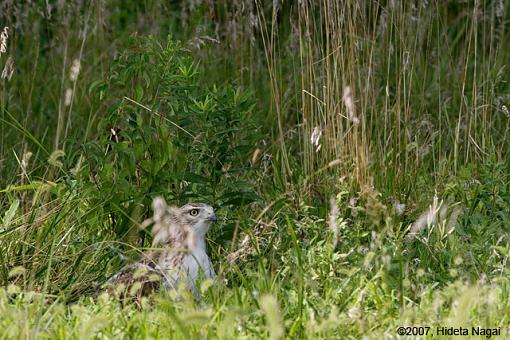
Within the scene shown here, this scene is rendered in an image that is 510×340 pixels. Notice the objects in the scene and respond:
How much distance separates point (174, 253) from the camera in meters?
5.11

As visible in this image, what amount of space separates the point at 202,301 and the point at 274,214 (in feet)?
3.46

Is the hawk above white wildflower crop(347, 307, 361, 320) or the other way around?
the other way around

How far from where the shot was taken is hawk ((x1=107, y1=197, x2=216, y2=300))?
16.0 feet

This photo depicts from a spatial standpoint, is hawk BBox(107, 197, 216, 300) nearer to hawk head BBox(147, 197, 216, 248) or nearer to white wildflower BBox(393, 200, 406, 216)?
hawk head BBox(147, 197, 216, 248)

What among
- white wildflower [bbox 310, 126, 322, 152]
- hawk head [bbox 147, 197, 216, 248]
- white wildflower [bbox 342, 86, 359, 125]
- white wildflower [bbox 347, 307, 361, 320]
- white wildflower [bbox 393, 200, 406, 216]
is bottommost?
white wildflower [bbox 393, 200, 406, 216]

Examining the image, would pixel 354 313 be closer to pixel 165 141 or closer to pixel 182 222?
pixel 182 222

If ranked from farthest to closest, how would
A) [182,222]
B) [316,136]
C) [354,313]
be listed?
[316,136]
[182,222]
[354,313]

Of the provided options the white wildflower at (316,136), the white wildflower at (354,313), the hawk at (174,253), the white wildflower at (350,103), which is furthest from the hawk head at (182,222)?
the white wildflower at (354,313)

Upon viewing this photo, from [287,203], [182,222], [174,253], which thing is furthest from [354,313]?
[287,203]

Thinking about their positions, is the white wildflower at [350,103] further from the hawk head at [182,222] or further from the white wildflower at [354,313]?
the white wildflower at [354,313]

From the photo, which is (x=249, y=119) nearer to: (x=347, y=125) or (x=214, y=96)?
(x=214, y=96)

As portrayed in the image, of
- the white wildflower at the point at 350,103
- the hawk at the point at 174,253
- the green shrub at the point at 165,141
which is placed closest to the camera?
the hawk at the point at 174,253

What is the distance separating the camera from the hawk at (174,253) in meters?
4.89

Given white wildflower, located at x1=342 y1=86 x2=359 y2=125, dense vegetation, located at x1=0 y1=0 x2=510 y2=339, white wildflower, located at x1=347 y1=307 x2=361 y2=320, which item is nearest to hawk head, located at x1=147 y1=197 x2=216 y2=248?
dense vegetation, located at x1=0 y1=0 x2=510 y2=339
